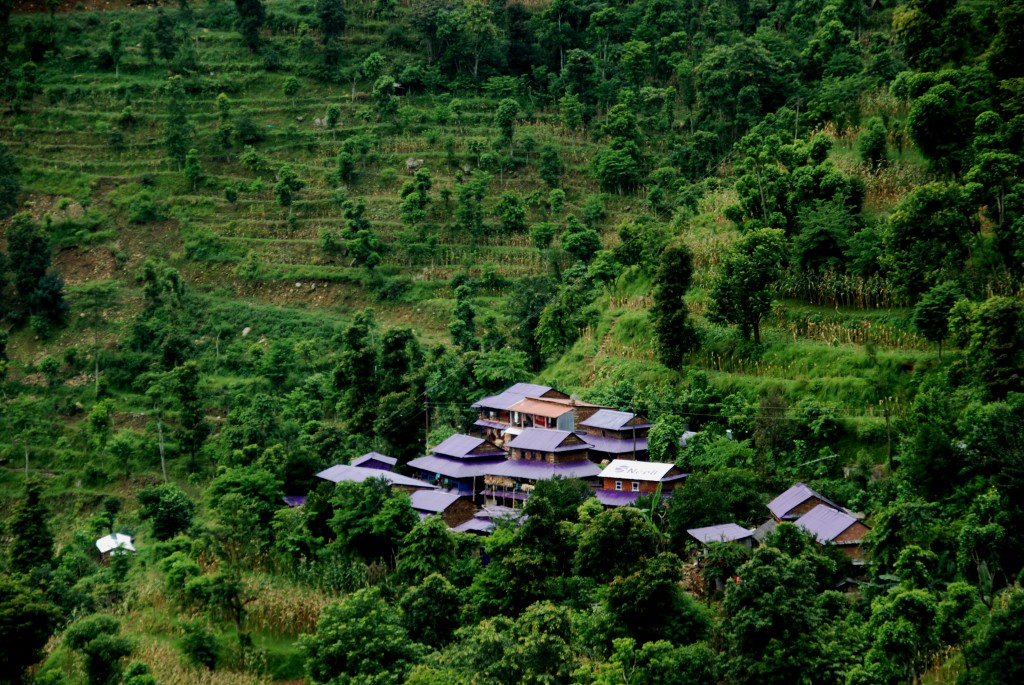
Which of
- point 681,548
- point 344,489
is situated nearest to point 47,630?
point 344,489

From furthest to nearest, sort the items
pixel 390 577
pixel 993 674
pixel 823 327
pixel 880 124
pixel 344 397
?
pixel 344 397 < pixel 880 124 < pixel 823 327 < pixel 390 577 < pixel 993 674

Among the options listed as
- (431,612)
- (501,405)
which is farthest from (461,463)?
(431,612)

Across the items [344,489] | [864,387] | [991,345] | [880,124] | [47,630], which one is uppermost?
[880,124]

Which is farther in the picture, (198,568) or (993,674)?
(198,568)

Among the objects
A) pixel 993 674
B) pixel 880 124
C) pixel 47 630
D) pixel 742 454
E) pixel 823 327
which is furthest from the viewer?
pixel 880 124

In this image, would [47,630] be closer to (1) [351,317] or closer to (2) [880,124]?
(1) [351,317]

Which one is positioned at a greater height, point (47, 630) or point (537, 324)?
point (537, 324)

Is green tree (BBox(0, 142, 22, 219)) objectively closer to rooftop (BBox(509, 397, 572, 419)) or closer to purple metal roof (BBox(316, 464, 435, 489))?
purple metal roof (BBox(316, 464, 435, 489))
